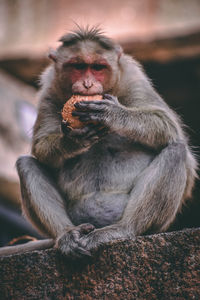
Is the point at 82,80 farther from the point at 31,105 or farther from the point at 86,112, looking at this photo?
the point at 31,105

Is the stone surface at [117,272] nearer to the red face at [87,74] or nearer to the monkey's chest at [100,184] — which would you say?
the monkey's chest at [100,184]

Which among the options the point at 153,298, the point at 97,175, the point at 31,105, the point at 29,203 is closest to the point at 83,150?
the point at 97,175

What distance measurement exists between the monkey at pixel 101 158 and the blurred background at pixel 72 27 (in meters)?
4.59

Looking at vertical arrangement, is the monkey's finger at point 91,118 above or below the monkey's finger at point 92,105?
below

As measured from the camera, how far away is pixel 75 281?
3785 millimetres

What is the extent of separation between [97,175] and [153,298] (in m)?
1.65

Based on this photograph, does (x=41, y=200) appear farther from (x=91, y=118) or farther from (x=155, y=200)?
(x=155, y=200)

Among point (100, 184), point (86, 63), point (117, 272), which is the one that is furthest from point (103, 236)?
point (86, 63)

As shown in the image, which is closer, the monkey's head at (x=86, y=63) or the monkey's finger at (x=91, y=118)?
the monkey's finger at (x=91, y=118)

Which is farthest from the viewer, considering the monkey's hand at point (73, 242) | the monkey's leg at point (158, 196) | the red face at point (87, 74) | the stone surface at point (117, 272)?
the red face at point (87, 74)

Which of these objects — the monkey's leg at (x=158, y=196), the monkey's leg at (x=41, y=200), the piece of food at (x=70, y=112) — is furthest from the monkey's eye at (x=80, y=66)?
the monkey's leg at (x=158, y=196)

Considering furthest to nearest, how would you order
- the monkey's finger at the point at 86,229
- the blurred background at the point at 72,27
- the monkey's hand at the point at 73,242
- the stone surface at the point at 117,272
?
1. the blurred background at the point at 72,27
2. the monkey's finger at the point at 86,229
3. the monkey's hand at the point at 73,242
4. the stone surface at the point at 117,272

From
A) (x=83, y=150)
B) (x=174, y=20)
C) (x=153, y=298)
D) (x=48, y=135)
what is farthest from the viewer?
(x=174, y=20)

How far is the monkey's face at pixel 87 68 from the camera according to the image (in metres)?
4.67
